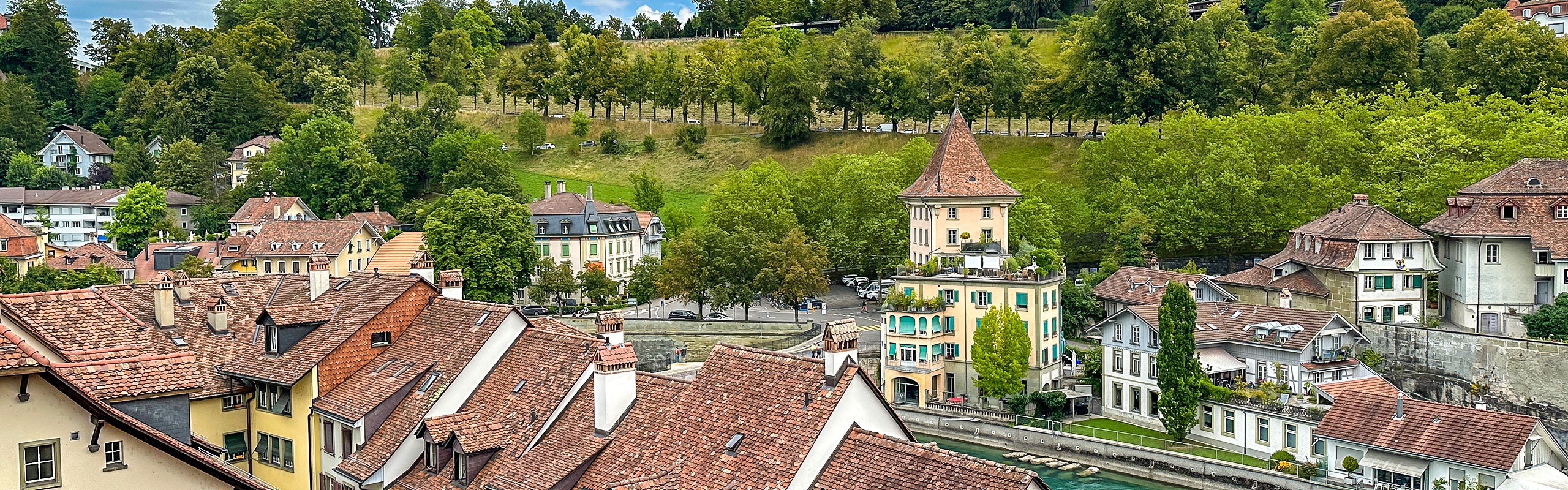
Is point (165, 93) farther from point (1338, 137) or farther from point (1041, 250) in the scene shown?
point (1338, 137)

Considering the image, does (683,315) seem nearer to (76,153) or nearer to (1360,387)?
(1360,387)

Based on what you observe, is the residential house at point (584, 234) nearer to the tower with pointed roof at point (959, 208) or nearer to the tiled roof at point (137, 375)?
the tower with pointed roof at point (959, 208)

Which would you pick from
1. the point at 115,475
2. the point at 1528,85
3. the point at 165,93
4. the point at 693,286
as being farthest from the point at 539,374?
the point at 165,93

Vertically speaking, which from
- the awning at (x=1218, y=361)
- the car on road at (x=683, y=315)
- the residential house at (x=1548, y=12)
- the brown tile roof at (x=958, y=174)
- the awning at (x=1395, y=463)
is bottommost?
the awning at (x=1395, y=463)

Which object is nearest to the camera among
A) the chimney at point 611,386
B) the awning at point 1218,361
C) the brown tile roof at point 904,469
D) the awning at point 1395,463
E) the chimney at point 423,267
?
the brown tile roof at point 904,469

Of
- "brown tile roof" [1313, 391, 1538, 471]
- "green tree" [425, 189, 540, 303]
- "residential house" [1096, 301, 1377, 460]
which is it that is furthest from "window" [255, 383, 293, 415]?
"green tree" [425, 189, 540, 303]

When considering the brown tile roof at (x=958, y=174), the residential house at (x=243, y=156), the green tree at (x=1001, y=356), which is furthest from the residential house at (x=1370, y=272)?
→ the residential house at (x=243, y=156)
